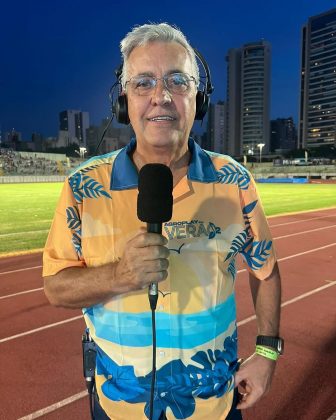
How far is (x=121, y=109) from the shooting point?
2.14 metres

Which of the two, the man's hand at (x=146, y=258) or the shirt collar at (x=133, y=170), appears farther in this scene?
the shirt collar at (x=133, y=170)

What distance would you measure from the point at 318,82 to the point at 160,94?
171 meters

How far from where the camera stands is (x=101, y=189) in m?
1.82

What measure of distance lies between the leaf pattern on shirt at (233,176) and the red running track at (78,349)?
2581 millimetres

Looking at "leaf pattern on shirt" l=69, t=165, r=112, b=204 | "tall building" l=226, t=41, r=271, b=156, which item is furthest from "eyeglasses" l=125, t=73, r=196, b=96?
"tall building" l=226, t=41, r=271, b=156

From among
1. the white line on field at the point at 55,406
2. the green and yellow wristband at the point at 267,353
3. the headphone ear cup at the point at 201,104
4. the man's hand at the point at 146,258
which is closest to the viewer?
the man's hand at the point at 146,258

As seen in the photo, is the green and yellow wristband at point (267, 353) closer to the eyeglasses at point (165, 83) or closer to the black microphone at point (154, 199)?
the black microphone at point (154, 199)

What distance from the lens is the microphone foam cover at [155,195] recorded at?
1428 mm

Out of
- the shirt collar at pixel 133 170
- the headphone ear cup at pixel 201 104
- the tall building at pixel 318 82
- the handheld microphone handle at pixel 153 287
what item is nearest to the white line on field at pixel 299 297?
the headphone ear cup at pixel 201 104

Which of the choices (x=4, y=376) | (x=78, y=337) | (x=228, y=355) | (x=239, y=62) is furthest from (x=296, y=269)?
(x=239, y=62)

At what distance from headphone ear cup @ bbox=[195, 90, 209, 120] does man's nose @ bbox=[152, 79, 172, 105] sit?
44 centimetres

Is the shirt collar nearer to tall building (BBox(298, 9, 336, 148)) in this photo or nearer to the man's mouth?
the man's mouth

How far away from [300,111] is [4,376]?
173 meters

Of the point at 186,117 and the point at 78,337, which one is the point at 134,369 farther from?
the point at 78,337
